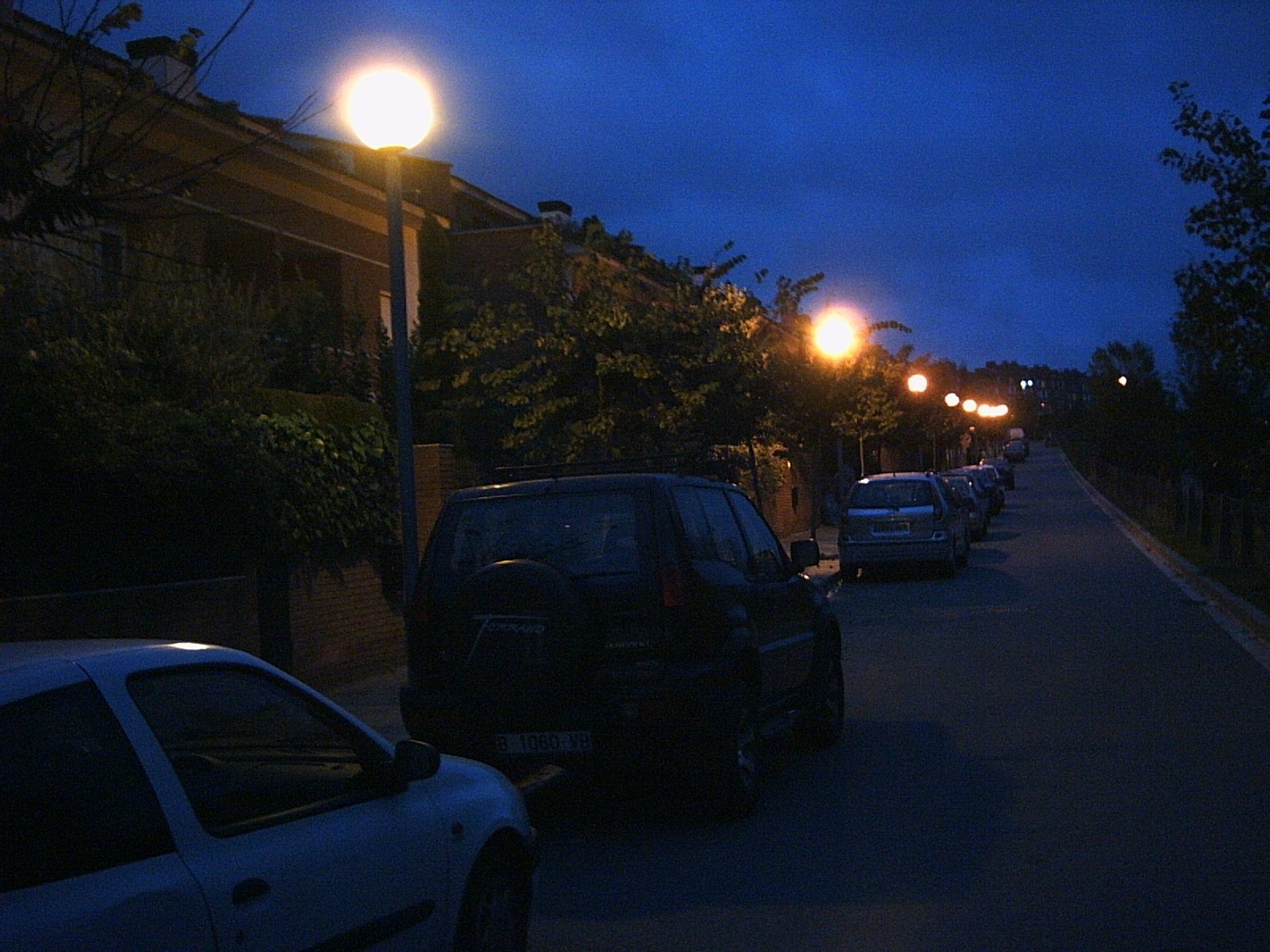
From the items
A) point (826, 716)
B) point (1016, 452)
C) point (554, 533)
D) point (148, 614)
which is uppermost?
point (554, 533)

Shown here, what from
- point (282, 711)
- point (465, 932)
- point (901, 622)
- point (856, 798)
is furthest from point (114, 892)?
point (901, 622)

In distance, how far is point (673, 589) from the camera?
7441 millimetres

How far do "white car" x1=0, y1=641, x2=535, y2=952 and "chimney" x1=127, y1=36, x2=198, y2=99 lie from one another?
4.34 meters

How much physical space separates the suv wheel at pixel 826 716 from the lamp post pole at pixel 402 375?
112 inches

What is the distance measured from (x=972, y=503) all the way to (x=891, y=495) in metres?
9.76

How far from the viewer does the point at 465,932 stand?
4848 mm

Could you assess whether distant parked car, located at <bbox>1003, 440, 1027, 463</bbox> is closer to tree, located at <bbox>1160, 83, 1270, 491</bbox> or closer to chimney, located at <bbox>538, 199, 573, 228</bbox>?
chimney, located at <bbox>538, 199, 573, 228</bbox>

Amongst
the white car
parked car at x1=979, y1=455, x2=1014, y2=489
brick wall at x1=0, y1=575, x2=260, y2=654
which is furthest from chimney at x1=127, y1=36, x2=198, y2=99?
parked car at x1=979, y1=455, x2=1014, y2=489

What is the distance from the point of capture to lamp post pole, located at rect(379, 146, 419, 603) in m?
9.59

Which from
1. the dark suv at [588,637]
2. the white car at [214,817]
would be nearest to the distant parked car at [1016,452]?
the dark suv at [588,637]

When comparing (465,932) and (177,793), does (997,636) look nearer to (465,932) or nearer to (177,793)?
(465,932)

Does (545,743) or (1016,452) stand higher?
(1016,452)

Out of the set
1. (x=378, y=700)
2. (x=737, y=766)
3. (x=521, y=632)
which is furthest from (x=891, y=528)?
(x=521, y=632)

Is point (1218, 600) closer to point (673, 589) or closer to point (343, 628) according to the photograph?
point (343, 628)
